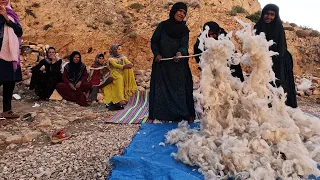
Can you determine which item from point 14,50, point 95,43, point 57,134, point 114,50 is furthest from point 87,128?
point 95,43

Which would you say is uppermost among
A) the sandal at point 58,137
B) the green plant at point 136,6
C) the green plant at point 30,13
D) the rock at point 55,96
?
the green plant at point 136,6

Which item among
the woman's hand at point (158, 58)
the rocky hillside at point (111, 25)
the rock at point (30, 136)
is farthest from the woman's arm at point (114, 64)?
the rocky hillside at point (111, 25)

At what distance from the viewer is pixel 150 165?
88.7 inches

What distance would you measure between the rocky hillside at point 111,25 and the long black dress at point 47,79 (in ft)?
12.6

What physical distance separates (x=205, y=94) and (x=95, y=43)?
30.1 ft

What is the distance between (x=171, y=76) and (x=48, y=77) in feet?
12.4

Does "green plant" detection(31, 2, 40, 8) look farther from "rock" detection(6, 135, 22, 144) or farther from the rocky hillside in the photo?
"rock" detection(6, 135, 22, 144)

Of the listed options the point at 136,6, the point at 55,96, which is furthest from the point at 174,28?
the point at 136,6

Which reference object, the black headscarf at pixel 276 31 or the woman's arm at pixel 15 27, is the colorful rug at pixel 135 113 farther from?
the woman's arm at pixel 15 27

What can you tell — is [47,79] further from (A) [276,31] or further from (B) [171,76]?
(A) [276,31]

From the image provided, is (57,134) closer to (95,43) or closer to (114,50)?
(114,50)

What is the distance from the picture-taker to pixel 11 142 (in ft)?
11.1

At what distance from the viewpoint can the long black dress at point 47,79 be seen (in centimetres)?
668

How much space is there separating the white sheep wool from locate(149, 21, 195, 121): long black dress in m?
1.08
